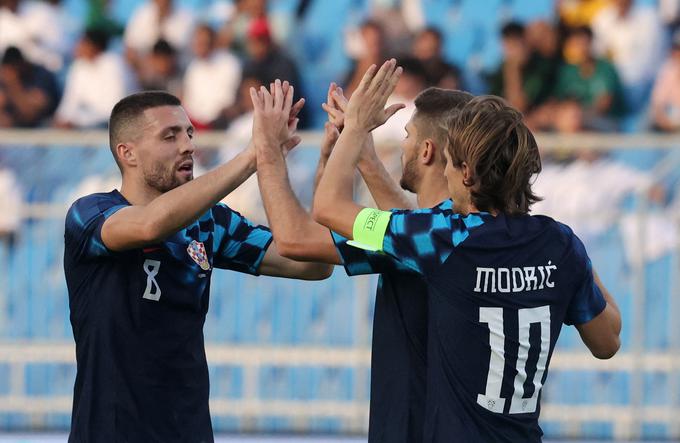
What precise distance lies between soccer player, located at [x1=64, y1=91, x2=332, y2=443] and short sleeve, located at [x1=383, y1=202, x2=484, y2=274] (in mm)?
695

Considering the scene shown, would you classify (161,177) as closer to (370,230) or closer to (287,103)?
(287,103)

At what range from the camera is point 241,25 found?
1152 cm

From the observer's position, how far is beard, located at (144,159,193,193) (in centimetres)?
478

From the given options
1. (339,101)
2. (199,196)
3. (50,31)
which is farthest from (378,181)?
(50,31)

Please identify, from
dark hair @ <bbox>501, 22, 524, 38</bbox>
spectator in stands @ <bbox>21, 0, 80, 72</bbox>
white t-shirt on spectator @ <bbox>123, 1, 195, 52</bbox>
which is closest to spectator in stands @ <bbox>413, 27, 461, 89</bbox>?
dark hair @ <bbox>501, 22, 524, 38</bbox>

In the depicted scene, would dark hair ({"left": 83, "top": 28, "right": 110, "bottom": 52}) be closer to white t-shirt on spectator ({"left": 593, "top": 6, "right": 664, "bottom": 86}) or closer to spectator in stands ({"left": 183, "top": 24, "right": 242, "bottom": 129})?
spectator in stands ({"left": 183, "top": 24, "right": 242, "bottom": 129})

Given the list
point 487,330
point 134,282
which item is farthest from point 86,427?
point 487,330

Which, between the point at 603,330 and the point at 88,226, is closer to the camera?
the point at 603,330

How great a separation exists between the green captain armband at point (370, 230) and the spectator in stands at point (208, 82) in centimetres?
712

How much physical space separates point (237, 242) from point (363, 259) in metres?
0.93

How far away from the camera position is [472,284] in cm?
385

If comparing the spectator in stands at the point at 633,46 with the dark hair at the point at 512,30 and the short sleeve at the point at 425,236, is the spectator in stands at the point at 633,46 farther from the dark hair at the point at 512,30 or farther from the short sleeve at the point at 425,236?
the short sleeve at the point at 425,236

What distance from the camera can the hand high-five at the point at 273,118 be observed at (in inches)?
171

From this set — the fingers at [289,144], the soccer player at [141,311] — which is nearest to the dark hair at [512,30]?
the soccer player at [141,311]
